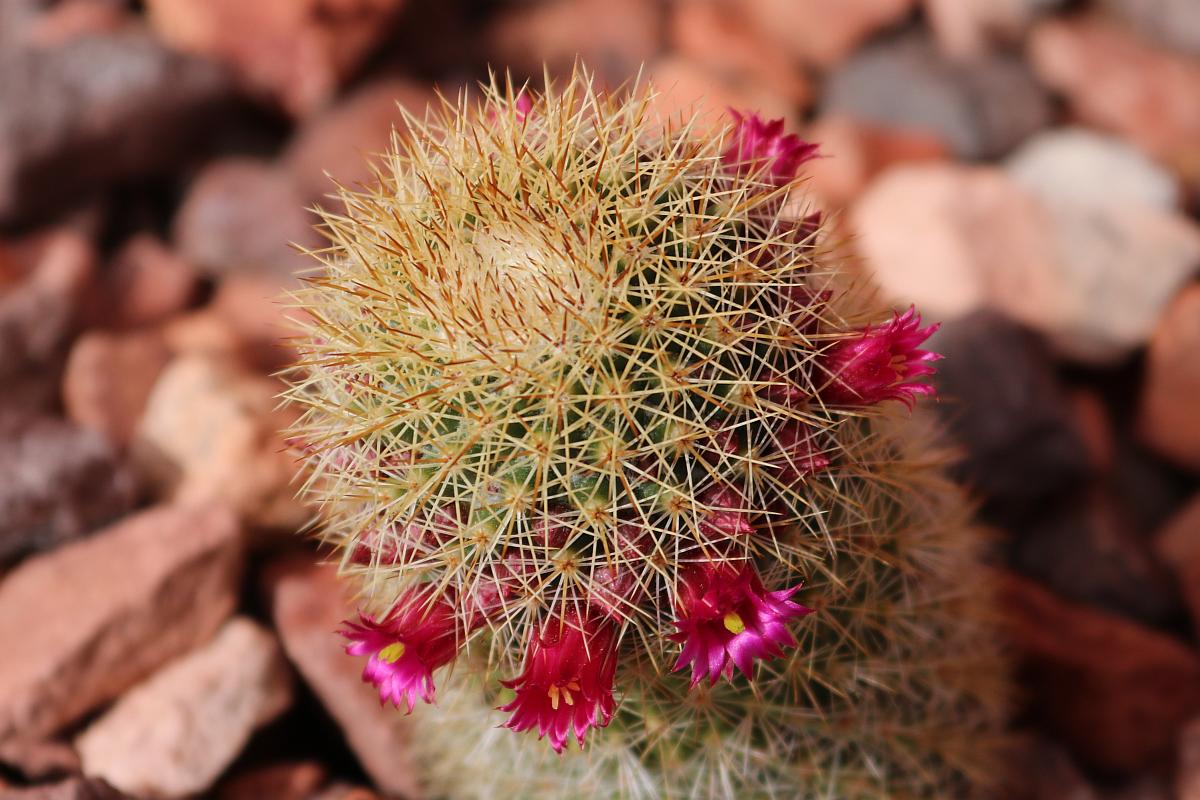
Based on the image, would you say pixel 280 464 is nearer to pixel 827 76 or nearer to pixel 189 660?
pixel 189 660

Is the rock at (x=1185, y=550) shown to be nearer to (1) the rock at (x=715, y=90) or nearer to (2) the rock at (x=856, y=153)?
(2) the rock at (x=856, y=153)

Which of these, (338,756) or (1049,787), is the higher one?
(338,756)

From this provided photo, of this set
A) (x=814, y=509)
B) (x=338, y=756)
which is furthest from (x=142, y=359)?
(x=814, y=509)

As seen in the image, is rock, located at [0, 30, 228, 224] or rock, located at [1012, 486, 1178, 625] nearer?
rock, located at [1012, 486, 1178, 625]

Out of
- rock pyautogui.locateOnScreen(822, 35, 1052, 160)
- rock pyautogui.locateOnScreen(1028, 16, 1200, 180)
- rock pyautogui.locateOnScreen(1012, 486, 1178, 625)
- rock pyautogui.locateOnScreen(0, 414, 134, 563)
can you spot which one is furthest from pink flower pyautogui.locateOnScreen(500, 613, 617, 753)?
rock pyautogui.locateOnScreen(1028, 16, 1200, 180)

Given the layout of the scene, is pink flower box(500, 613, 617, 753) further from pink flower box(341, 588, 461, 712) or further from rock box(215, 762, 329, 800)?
rock box(215, 762, 329, 800)

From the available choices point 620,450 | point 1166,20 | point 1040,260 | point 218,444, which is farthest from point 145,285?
point 1166,20
